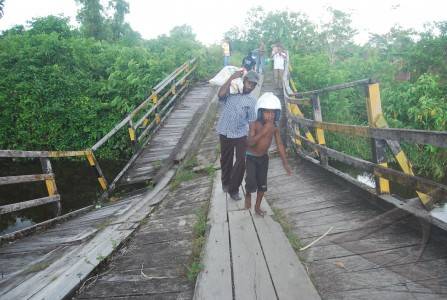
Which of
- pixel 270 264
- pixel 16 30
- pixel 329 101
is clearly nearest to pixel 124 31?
pixel 16 30

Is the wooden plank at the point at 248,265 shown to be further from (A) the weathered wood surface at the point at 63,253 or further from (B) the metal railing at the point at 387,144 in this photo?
(B) the metal railing at the point at 387,144

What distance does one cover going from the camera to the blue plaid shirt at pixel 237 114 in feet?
15.8

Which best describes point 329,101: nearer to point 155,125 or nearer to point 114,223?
point 155,125

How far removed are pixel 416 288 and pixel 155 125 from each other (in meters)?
9.53

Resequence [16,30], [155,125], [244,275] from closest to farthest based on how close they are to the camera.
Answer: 1. [244,275]
2. [155,125]
3. [16,30]

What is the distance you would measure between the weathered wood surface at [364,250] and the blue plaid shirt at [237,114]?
3.95 ft

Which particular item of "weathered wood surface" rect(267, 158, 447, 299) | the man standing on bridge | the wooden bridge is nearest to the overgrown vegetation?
the wooden bridge

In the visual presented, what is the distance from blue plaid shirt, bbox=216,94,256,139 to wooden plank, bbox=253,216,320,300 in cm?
157

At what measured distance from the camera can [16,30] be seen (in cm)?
1978

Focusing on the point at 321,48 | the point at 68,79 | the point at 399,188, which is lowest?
the point at 399,188

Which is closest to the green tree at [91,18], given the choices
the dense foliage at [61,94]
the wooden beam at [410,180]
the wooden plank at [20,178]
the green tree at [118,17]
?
the green tree at [118,17]

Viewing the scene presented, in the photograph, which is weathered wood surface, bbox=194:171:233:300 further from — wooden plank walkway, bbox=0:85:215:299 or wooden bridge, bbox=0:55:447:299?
wooden plank walkway, bbox=0:85:215:299

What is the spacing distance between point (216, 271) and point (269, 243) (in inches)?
27.8

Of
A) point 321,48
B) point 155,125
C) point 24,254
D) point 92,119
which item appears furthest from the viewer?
point 321,48
